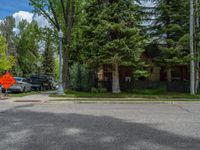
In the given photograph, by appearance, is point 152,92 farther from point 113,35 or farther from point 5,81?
point 5,81

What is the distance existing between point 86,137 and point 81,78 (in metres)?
14.6

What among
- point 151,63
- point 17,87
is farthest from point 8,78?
point 151,63

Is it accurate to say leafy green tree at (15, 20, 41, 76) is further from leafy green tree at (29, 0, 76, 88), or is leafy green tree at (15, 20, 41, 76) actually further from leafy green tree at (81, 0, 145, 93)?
leafy green tree at (81, 0, 145, 93)

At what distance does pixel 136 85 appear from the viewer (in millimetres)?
22141

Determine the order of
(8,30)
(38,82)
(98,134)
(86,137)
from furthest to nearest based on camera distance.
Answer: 1. (8,30)
2. (38,82)
3. (98,134)
4. (86,137)

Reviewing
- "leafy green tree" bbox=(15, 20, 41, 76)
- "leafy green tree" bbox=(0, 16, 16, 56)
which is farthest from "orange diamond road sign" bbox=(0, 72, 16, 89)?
"leafy green tree" bbox=(0, 16, 16, 56)

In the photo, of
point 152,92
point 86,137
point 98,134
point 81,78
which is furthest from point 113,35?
point 86,137

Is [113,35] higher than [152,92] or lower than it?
higher

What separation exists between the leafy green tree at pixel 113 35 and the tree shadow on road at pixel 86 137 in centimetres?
1088

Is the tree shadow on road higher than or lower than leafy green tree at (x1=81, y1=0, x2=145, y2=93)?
lower

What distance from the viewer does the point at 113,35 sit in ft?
61.8

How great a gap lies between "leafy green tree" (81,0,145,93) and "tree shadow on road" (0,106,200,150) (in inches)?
428

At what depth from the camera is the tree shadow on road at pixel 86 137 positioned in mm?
4508

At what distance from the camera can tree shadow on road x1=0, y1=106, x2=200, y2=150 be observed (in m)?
4.51
